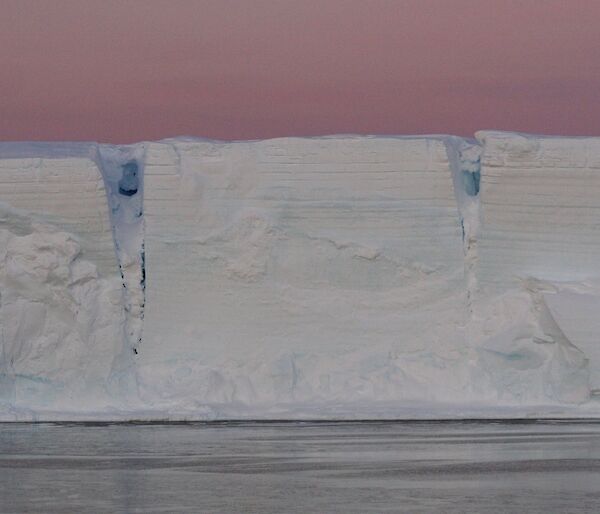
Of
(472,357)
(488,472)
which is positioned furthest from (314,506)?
(472,357)

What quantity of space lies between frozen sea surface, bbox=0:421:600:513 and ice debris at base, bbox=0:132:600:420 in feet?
3.98

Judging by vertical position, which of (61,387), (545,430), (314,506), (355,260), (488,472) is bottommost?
(314,506)

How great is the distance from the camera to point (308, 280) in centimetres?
2292

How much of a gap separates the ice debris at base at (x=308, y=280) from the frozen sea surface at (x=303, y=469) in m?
1.21

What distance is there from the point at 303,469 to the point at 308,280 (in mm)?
7819

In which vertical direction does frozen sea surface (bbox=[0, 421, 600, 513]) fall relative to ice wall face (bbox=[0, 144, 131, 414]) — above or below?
below

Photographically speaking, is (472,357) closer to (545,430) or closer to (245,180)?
(545,430)

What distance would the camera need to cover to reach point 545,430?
20.5m

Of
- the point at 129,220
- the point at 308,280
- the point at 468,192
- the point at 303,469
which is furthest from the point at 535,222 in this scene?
the point at 303,469

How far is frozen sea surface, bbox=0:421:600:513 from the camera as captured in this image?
1287cm

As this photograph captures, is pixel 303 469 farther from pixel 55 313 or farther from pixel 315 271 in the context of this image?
pixel 55 313

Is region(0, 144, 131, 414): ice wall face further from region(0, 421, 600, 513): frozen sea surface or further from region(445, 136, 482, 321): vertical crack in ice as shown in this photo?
region(445, 136, 482, 321): vertical crack in ice

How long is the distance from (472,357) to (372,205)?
2425 mm

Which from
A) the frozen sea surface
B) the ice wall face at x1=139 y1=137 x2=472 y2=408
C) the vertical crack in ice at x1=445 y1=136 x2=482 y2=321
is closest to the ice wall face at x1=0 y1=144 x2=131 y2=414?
the ice wall face at x1=139 y1=137 x2=472 y2=408
